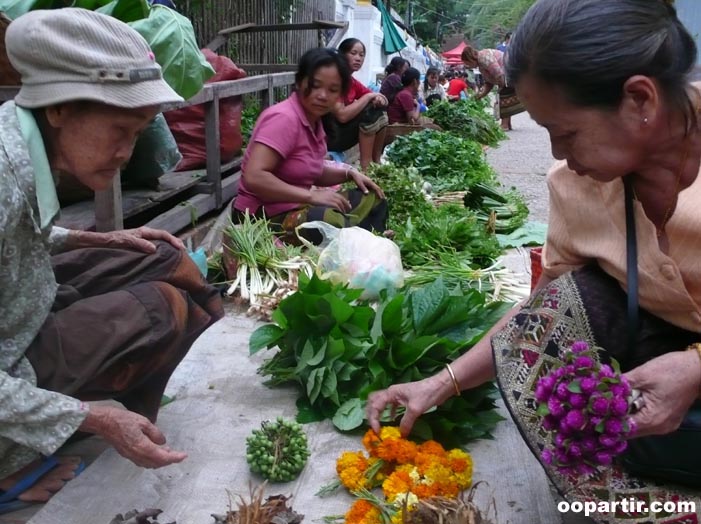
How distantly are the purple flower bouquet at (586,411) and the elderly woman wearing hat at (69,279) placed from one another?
90 cm

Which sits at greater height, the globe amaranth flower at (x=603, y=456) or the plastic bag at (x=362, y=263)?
the globe amaranth flower at (x=603, y=456)

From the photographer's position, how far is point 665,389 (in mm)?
1480

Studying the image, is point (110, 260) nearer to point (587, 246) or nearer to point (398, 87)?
point (587, 246)

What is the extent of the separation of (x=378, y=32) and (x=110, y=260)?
17.2 m

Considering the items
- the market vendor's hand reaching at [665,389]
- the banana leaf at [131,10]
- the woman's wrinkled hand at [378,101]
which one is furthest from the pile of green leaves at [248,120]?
the market vendor's hand reaching at [665,389]

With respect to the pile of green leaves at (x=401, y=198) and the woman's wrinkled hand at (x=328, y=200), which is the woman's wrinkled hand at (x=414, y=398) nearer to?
the woman's wrinkled hand at (x=328, y=200)

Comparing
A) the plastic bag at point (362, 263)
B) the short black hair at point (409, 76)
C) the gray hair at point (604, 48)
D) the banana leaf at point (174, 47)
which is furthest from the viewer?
the short black hair at point (409, 76)

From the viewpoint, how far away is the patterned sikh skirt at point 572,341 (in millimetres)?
1697

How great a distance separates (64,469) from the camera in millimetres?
2070

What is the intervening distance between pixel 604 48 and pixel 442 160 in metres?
5.47

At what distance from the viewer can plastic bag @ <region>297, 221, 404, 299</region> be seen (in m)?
3.49

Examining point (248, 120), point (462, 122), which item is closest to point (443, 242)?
point (248, 120)

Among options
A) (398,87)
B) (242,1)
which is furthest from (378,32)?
(242,1)

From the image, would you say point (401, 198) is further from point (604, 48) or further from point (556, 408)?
point (556, 408)
